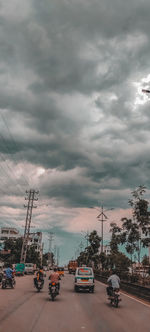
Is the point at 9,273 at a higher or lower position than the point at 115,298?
higher

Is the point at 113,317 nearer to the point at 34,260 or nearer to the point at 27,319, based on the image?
the point at 27,319

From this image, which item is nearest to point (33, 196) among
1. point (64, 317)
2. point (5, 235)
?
point (64, 317)

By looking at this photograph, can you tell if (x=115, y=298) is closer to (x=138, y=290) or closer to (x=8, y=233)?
(x=138, y=290)

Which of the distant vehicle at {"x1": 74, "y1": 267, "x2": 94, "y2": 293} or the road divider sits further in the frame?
the distant vehicle at {"x1": 74, "y1": 267, "x2": 94, "y2": 293}

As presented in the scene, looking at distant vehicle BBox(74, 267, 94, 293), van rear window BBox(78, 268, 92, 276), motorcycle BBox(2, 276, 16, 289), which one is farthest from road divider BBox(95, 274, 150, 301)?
motorcycle BBox(2, 276, 16, 289)

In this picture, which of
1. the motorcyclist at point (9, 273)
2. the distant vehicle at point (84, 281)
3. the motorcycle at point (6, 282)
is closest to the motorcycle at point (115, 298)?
the distant vehicle at point (84, 281)

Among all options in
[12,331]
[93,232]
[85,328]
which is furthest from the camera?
[93,232]

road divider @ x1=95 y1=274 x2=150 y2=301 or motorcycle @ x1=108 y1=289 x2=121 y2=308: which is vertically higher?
motorcycle @ x1=108 y1=289 x2=121 y2=308

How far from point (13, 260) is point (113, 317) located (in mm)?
76716

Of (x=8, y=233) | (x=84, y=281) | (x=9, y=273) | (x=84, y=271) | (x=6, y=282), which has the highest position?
(x=8, y=233)

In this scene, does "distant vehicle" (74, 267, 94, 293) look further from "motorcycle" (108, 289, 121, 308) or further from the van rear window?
"motorcycle" (108, 289, 121, 308)

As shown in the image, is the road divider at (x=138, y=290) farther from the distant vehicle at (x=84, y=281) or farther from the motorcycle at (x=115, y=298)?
the motorcycle at (x=115, y=298)

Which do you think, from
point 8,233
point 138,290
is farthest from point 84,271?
point 8,233

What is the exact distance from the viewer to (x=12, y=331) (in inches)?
295
